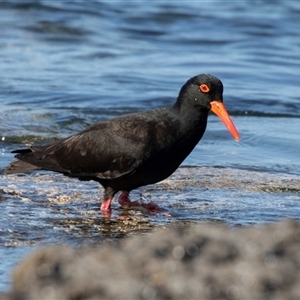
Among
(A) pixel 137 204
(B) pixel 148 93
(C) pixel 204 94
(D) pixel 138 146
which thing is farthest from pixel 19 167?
(B) pixel 148 93

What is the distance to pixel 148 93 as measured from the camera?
12.8 metres

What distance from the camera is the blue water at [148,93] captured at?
6883 millimetres

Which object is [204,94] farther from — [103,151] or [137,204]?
[137,204]

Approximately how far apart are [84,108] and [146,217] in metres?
5.08

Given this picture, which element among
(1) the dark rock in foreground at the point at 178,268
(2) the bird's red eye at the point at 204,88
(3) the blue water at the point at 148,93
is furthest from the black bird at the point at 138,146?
(1) the dark rock in foreground at the point at 178,268

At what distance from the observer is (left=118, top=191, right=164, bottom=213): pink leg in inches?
272

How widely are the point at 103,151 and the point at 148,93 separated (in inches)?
232

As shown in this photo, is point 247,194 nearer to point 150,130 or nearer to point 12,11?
point 150,130

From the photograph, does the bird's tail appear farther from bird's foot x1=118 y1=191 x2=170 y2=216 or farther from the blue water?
bird's foot x1=118 y1=191 x2=170 y2=216

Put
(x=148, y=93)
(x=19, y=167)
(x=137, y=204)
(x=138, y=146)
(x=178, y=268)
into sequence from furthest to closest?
(x=148, y=93) → (x=19, y=167) → (x=137, y=204) → (x=138, y=146) → (x=178, y=268)

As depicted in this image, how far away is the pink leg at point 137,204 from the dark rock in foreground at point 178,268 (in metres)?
3.13

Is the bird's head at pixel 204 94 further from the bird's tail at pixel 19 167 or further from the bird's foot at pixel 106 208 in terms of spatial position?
the bird's tail at pixel 19 167

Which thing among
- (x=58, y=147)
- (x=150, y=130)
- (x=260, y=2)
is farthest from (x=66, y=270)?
(x=260, y=2)

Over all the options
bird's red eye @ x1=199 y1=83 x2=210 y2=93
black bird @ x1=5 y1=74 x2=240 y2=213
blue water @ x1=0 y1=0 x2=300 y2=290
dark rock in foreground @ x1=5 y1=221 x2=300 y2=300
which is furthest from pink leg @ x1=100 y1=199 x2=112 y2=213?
dark rock in foreground @ x1=5 y1=221 x2=300 y2=300
